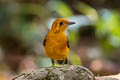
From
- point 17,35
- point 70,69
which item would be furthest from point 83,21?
point 70,69

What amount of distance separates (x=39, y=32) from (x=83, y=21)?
113cm

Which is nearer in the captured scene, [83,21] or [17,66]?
[83,21]

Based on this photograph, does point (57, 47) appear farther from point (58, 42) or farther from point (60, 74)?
point (60, 74)

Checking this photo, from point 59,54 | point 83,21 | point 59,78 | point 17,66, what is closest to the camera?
point 59,78

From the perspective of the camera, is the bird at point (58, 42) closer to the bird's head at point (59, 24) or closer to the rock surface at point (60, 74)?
the bird's head at point (59, 24)

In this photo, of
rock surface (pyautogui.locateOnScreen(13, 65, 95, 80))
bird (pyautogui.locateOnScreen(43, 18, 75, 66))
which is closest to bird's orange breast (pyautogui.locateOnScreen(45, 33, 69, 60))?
bird (pyautogui.locateOnScreen(43, 18, 75, 66))

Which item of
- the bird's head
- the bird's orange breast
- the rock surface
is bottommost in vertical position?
the rock surface

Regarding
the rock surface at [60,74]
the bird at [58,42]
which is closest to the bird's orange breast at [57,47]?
the bird at [58,42]

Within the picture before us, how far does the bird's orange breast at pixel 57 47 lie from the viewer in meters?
5.61

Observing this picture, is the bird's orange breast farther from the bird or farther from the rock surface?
the rock surface

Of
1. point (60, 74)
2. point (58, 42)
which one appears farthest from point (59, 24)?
point (60, 74)

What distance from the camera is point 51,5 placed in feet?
37.1

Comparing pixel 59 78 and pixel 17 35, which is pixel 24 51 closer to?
pixel 17 35

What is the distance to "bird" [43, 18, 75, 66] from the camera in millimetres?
5605
